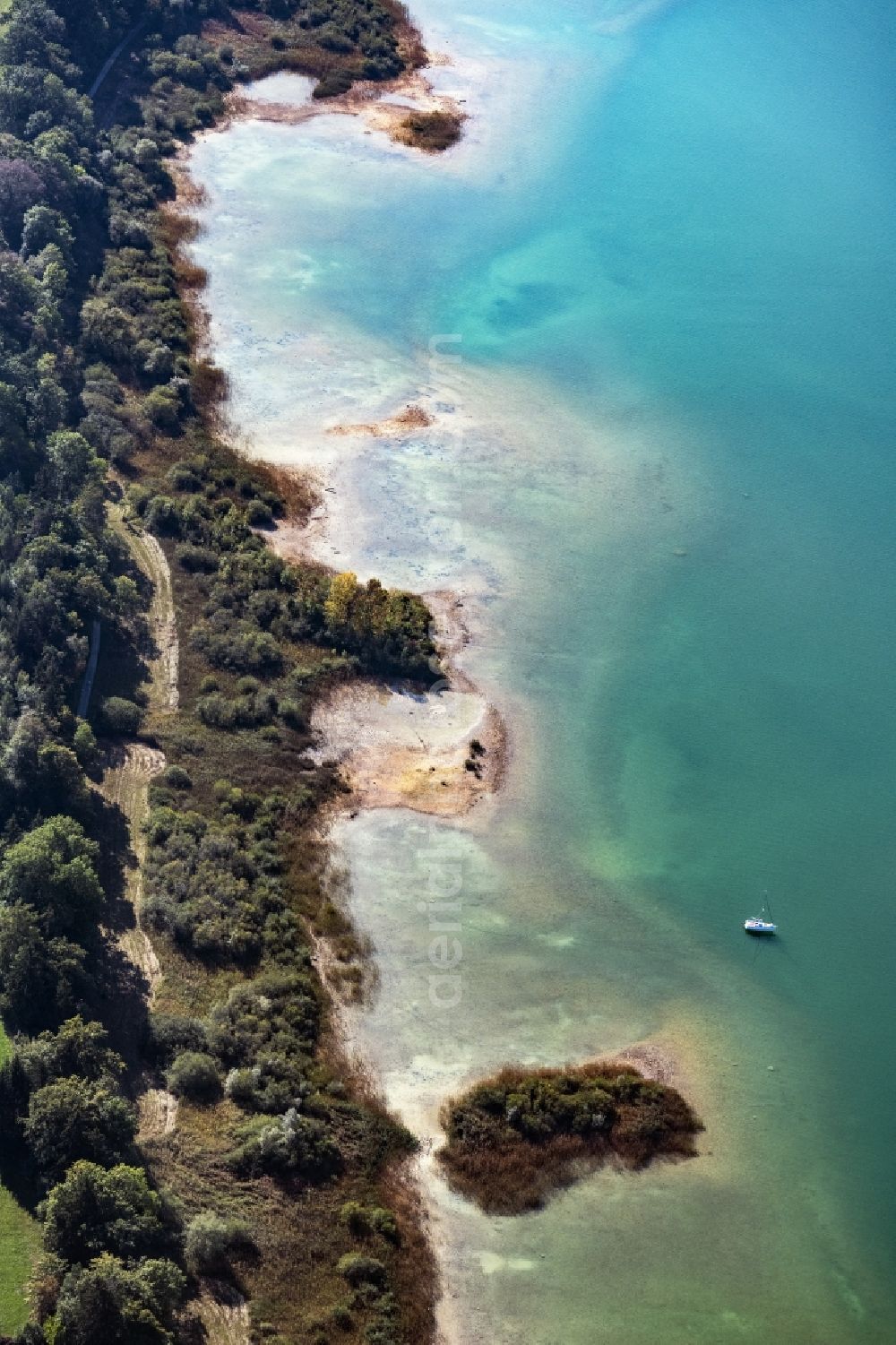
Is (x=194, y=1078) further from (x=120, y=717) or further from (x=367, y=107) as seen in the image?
(x=367, y=107)

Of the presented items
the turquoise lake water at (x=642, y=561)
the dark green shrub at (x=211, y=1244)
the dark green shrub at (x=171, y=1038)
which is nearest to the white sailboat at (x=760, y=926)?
the turquoise lake water at (x=642, y=561)

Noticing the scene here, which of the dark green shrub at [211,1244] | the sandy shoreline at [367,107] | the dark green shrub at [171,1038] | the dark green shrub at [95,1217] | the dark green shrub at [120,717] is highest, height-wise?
the sandy shoreline at [367,107]

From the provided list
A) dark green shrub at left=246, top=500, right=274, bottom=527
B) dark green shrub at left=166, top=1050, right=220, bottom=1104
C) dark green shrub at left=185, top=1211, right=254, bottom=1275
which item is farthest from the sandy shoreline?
dark green shrub at left=185, top=1211, right=254, bottom=1275

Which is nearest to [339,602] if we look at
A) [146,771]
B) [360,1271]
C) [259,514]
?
[259,514]

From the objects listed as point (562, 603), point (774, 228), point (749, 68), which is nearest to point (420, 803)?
point (562, 603)

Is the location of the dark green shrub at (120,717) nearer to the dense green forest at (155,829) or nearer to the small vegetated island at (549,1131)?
the dense green forest at (155,829)
